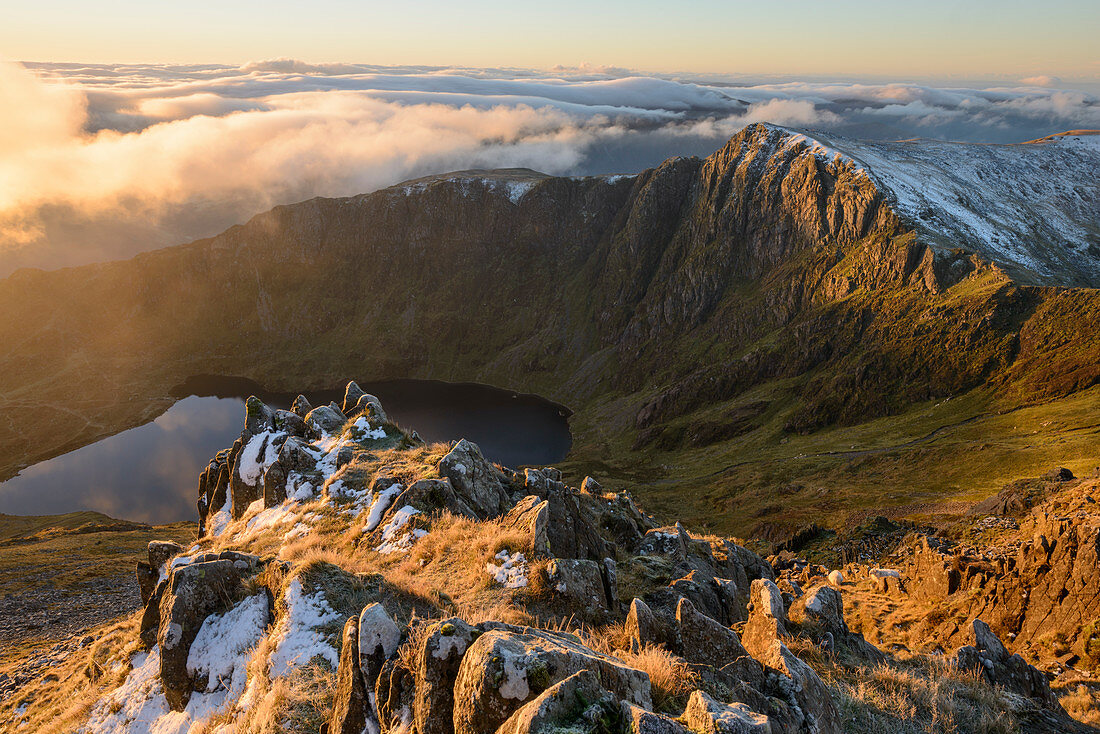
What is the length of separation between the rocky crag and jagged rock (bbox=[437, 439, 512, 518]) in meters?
0.09

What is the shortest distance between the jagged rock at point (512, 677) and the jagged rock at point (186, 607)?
950 centimetres

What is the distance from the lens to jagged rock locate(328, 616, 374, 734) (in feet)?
28.1

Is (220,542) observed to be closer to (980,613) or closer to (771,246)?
(980,613)

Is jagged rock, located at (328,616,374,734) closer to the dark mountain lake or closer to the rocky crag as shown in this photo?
the rocky crag

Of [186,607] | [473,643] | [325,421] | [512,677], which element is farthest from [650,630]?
[325,421]

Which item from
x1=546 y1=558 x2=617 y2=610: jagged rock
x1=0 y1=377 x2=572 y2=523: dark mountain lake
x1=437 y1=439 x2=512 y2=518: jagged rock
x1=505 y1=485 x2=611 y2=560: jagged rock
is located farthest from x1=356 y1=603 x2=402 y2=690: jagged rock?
x1=0 y1=377 x2=572 y2=523: dark mountain lake

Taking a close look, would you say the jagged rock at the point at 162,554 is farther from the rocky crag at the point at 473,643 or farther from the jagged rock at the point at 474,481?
the jagged rock at the point at 474,481

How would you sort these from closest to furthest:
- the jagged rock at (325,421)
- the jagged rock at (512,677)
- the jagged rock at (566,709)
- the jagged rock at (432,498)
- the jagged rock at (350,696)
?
the jagged rock at (566,709) → the jagged rock at (512,677) → the jagged rock at (350,696) → the jagged rock at (432,498) → the jagged rock at (325,421)

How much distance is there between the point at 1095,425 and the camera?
69.4 meters

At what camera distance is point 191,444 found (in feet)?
493

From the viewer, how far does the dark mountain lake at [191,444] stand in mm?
123312

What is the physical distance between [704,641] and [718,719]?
3708mm

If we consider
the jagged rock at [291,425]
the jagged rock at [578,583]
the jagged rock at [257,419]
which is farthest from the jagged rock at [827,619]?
the jagged rock at [257,419]

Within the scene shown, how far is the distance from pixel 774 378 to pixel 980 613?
121536mm
